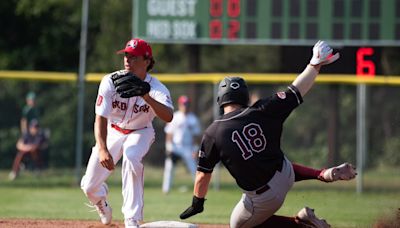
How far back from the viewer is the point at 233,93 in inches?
265

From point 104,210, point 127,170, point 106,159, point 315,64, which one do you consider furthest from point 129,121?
point 315,64

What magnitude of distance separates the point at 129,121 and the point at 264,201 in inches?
75.1

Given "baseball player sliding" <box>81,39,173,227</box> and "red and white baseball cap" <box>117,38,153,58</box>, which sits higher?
"red and white baseball cap" <box>117,38,153,58</box>

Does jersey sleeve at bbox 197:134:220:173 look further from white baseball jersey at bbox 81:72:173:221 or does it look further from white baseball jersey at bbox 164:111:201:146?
white baseball jersey at bbox 164:111:201:146

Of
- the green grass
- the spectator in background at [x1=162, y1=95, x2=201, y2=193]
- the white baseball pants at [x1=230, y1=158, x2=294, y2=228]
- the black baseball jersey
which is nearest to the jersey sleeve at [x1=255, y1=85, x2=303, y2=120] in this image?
the black baseball jersey

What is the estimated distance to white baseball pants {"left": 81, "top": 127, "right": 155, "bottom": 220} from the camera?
25.2 feet

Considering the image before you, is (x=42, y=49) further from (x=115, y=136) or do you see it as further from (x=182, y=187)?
(x=115, y=136)

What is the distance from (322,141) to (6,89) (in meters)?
6.22

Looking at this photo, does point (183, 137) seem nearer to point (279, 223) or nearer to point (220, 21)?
point (220, 21)

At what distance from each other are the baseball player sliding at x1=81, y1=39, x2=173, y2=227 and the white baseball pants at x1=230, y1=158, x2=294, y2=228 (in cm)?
117

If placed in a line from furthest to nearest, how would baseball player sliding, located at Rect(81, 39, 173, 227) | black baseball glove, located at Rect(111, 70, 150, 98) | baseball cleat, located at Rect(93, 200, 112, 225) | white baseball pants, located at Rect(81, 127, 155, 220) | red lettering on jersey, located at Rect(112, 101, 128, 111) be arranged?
baseball cleat, located at Rect(93, 200, 112, 225)
red lettering on jersey, located at Rect(112, 101, 128, 111)
white baseball pants, located at Rect(81, 127, 155, 220)
baseball player sliding, located at Rect(81, 39, 173, 227)
black baseball glove, located at Rect(111, 70, 150, 98)

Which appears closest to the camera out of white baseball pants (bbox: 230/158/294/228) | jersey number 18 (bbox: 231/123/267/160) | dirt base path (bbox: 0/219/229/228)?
jersey number 18 (bbox: 231/123/267/160)

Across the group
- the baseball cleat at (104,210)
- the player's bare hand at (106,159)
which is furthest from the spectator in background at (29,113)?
the player's bare hand at (106,159)

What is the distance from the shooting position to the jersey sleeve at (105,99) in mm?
7727
